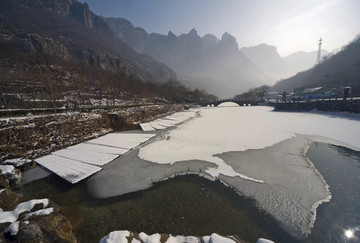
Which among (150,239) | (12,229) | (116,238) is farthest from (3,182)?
(150,239)

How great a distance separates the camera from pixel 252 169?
330 inches

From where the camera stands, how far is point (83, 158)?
10242 mm

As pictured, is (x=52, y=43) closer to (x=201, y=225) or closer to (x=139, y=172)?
(x=139, y=172)

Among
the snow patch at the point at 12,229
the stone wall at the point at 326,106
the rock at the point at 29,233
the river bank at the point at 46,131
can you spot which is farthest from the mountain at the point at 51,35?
the stone wall at the point at 326,106

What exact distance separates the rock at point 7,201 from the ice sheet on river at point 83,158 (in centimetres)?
206

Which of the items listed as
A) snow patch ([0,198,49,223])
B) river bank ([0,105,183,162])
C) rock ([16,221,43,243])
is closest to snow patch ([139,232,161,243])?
rock ([16,221,43,243])

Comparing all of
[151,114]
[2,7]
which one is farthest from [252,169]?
[2,7]

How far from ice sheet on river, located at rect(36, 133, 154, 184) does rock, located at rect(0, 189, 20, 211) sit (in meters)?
2.06

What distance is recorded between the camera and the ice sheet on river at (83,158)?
27.8 ft

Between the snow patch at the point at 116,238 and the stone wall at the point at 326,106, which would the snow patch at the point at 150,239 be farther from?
the stone wall at the point at 326,106

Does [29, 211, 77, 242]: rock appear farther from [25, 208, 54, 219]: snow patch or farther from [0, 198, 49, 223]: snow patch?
[0, 198, 49, 223]: snow patch

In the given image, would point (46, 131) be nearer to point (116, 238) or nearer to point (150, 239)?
point (116, 238)

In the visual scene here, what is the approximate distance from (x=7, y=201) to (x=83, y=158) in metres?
4.69

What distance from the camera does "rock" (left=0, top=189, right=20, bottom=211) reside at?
17.6 feet
